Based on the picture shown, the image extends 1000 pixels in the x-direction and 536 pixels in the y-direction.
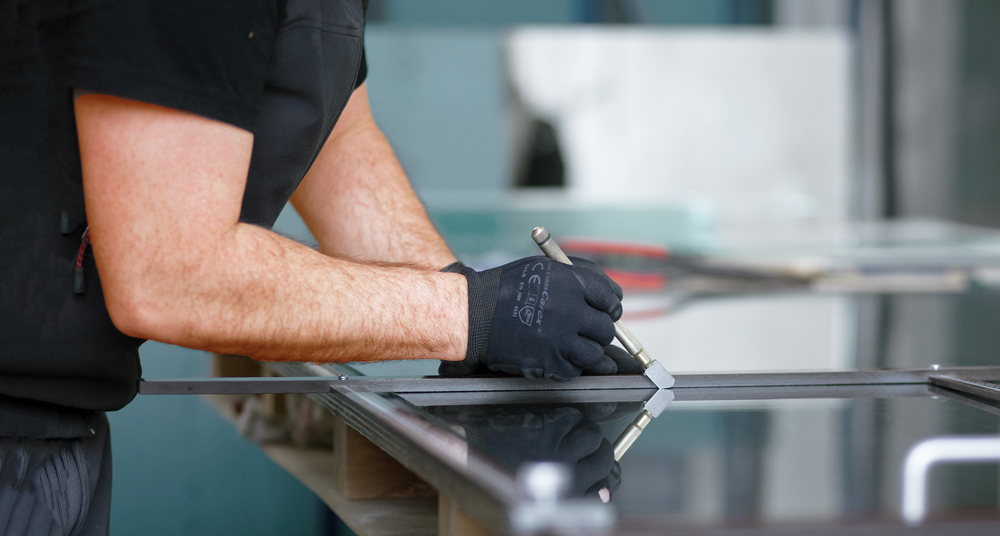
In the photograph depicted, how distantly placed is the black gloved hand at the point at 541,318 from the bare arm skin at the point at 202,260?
0.25ft

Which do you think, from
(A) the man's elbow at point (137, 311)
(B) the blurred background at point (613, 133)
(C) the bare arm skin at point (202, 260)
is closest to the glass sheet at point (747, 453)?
(C) the bare arm skin at point (202, 260)

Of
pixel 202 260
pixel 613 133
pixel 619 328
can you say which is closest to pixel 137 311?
pixel 202 260

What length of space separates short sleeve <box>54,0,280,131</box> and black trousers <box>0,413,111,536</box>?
15.6 inches

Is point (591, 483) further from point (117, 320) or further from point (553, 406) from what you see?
point (117, 320)

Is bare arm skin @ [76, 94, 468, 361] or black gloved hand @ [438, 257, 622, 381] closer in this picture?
bare arm skin @ [76, 94, 468, 361]

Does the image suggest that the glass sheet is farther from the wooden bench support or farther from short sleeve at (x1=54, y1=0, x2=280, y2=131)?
short sleeve at (x1=54, y1=0, x2=280, y2=131)

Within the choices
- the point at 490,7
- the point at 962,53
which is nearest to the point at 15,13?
the point at 490,7

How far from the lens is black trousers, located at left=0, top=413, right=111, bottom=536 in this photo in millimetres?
851

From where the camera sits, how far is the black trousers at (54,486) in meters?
0.85

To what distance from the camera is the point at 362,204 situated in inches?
47.8

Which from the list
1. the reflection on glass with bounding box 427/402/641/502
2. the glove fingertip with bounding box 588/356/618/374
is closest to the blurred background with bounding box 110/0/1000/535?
the glove fingertip with bounding box 588/356/618/374

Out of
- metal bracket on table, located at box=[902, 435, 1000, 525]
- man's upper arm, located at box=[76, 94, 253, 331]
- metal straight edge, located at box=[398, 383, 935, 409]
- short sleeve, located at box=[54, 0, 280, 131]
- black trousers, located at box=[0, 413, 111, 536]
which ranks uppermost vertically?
short sleeve, located at box=[54, 0, 280, 131]

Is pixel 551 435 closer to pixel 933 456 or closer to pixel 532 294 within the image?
pixel 532 294

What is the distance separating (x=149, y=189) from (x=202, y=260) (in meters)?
0.07
